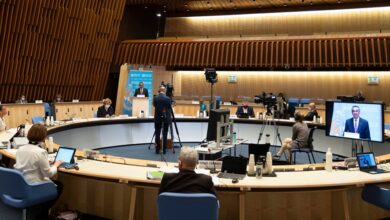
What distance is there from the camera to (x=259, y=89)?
646 inches

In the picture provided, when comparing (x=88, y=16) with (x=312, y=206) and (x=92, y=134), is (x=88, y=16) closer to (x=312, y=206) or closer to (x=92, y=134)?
(x=92, y=134)

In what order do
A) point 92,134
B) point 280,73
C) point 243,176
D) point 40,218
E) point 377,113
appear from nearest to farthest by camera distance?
point 243,176 < point 40,218 < point 377,113 < point 92,134 < point 280,73

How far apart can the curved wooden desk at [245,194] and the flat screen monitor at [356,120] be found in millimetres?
1093

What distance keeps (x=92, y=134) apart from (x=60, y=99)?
4.45m

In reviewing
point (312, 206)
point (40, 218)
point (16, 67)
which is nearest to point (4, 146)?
point (40, 218)

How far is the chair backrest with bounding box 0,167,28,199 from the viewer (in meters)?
3.56

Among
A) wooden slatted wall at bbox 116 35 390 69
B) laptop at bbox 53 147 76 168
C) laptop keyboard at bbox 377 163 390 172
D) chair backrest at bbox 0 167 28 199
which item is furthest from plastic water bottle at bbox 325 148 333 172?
wooden slatted wall at bbox 116 35 390 69

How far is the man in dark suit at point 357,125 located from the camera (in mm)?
5422

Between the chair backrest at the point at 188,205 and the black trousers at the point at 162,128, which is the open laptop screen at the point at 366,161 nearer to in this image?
the chair backrest at the point at 188,205

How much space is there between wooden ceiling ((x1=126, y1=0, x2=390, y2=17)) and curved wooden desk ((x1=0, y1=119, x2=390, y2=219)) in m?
12.8

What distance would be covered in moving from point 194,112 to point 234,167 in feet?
31.2

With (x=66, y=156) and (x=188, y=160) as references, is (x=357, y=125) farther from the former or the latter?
(x=66, y=156)

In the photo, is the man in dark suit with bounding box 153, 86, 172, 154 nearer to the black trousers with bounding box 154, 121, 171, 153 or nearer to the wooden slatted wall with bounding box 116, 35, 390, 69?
the black trousers with bounding box 154, 121, 171, 153

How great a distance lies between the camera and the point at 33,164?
3842mm
